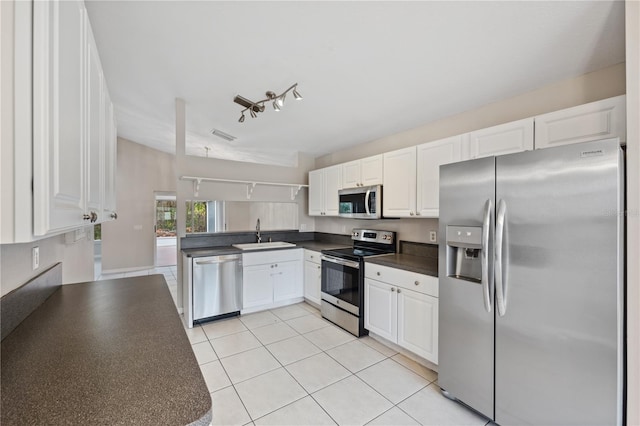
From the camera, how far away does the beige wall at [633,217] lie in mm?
1354

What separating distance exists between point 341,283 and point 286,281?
0.99m

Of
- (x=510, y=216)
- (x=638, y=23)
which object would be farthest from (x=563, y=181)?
(x=638, y=23)

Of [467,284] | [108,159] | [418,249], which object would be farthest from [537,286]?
[108,159]

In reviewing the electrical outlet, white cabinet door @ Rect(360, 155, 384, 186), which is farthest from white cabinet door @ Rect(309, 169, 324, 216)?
the electrical outlet

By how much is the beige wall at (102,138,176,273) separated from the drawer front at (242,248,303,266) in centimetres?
392

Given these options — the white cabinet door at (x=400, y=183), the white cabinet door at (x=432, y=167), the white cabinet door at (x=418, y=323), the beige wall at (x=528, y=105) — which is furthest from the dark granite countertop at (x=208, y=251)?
the beige wall at (x=528, y=105)

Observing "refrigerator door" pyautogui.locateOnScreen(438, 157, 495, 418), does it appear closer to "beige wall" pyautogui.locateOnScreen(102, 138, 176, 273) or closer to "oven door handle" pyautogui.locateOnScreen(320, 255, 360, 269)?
"oven door handle" pyautogui.locateOnScreen(320, 255, 360, 269)

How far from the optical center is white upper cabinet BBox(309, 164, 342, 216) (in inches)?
156

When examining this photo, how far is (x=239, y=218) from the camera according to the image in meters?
4.07

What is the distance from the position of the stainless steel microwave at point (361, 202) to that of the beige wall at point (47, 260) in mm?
2761

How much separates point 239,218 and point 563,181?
3615mm

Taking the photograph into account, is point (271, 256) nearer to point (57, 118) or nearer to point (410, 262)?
point (410, 262)

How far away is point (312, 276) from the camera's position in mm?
3871

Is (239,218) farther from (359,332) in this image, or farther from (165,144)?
(165,144)
